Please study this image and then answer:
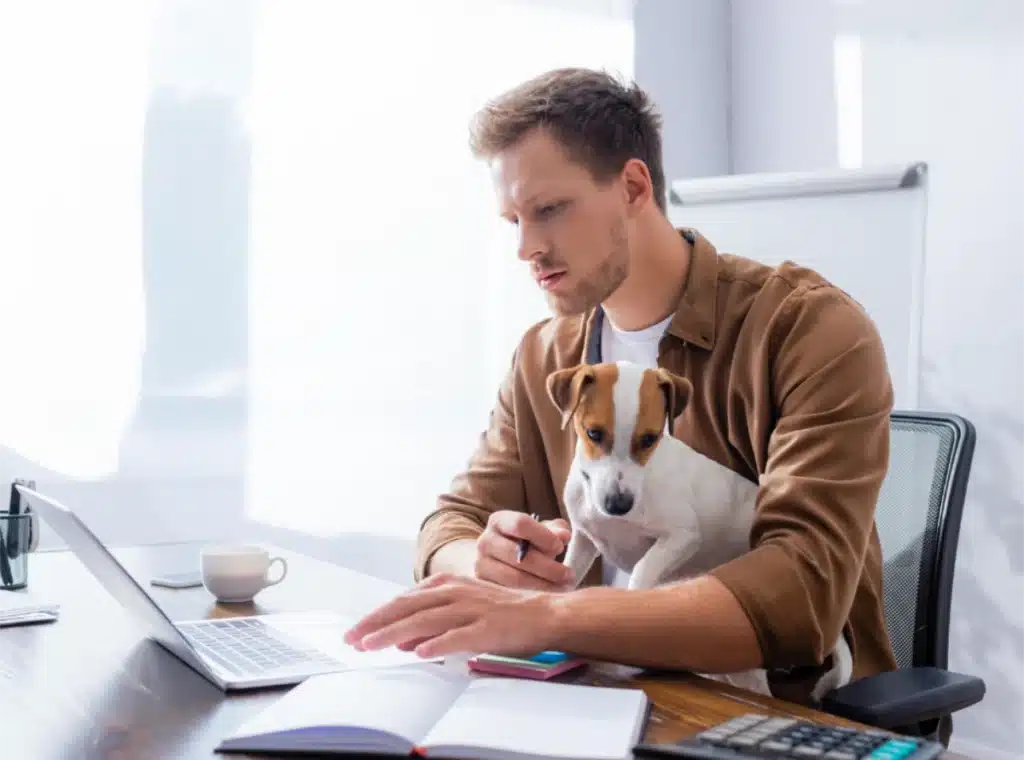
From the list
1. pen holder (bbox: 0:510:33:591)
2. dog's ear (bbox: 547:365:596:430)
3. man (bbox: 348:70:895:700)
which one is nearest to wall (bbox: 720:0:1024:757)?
man (bbox: 348:70:895:700)

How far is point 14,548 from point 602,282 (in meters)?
0.89

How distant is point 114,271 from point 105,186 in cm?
21

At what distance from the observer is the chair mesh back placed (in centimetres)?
146

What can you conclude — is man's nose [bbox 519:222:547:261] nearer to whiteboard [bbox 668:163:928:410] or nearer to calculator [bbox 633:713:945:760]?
calculator [bbox 633:713:945:760]

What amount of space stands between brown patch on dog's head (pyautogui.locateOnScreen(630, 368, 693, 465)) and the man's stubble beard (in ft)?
0.75

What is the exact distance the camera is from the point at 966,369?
2855 millimetres

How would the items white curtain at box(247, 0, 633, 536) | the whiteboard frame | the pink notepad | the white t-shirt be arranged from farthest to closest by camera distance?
1. white curtain at box(247, 0, 633, 536)
2. the whiteboard frame
3. the white t-shirt
4. the pink notepad

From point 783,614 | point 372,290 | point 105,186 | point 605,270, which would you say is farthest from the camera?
point 372,290

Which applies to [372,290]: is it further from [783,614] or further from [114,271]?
[783,614]

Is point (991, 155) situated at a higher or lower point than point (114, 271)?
higher

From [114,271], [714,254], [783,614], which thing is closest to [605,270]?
[714,254]

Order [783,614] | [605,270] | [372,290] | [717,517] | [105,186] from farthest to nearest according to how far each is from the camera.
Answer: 1. [372,290]
2. [105,186]
3. [605,270]
4. [717,517]
5. [783,614]

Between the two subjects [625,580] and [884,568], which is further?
[884,568]

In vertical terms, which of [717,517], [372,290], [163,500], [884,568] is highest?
[372,290]
